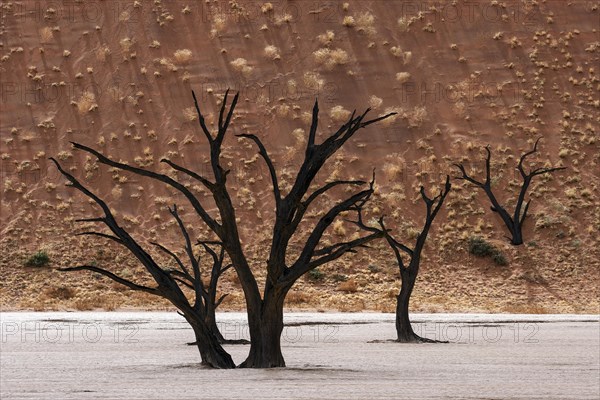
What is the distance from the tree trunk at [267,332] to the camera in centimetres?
1653

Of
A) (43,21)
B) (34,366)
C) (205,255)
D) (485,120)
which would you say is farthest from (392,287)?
(34,366)

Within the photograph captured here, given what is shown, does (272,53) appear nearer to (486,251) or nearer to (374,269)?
(374,269)

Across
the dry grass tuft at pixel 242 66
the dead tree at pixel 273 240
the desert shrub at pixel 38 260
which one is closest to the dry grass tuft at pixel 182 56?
the dry grass tuft at pixel 242 66

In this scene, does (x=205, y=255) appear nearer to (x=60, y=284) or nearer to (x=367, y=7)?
(x=60, y=284)

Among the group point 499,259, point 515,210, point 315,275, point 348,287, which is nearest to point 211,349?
point 348,287

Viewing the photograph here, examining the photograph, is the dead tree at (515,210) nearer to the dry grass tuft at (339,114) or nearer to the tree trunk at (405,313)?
the dry grass tuft at (339,114)

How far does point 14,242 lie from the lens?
1925 inches

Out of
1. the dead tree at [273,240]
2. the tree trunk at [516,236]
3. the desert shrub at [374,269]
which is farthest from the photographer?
the tree trunk at [516,236]

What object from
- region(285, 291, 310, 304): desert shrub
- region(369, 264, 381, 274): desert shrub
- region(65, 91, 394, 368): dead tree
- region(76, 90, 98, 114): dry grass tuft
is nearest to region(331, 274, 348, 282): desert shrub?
region(369, 264, 381, 274): desert shrub

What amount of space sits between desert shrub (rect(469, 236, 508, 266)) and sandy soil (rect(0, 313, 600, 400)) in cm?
1436

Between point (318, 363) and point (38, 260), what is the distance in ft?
102

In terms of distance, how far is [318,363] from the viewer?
59.8 ft

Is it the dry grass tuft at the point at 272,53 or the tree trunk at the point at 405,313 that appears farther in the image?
the dry grass tuft at the point at 272,53

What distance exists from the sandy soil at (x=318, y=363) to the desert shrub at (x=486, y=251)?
14.4 meters
